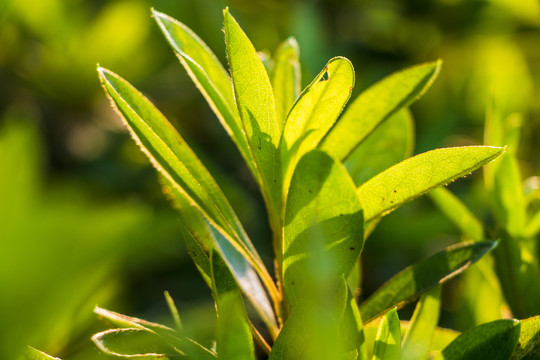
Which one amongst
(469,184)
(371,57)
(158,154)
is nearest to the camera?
(158,154)

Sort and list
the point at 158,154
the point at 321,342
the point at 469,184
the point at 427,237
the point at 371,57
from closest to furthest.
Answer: the point at 321,342 → the point at 158,154 → the point at 427,237 → the point at 469,184 → the point at 371,57

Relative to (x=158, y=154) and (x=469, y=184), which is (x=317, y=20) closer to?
(x=469, y=184)

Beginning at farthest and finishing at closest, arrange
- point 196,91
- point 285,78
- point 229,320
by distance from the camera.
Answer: point 196,91 → point 285,78 → point 229,320

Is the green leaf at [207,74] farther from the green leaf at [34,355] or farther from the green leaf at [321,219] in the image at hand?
the green leaf at [34,355]

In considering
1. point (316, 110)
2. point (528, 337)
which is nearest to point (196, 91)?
point (316, 110)

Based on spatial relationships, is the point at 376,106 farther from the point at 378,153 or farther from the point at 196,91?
the point at 196,91

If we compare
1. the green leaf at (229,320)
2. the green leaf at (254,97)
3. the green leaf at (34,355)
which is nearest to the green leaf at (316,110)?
the green leaf at (254,97)

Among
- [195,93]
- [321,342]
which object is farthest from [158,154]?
[195,93]
